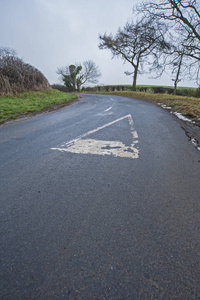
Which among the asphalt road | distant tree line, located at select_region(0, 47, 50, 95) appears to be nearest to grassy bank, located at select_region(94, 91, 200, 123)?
the asphalt road

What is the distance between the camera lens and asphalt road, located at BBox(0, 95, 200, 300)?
1.12 m

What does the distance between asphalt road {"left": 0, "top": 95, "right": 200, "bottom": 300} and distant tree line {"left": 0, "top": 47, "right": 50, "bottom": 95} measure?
36.6 ft

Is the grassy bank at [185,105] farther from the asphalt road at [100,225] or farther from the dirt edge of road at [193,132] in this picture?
the asphalt road at [100,225]

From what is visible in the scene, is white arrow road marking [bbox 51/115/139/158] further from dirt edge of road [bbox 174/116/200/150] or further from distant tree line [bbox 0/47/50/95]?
distant tree line [bbox 0/47/50/95]

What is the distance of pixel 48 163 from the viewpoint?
8.97ft

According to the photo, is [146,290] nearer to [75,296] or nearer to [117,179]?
[75,296]

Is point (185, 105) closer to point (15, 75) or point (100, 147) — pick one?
point (100, 147)

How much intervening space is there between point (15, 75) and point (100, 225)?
48.3ft

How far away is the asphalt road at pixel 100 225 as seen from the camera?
44.1 inches

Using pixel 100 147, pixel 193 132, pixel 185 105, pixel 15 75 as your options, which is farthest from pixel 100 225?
pixel 15 75

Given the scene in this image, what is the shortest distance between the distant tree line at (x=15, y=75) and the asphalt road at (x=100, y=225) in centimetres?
1116

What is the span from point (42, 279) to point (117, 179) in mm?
1440

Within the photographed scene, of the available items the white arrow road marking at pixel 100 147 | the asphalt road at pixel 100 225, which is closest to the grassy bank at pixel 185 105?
the white arrow road marking at pixel 100 147

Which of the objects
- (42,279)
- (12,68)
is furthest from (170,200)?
(12,68)
